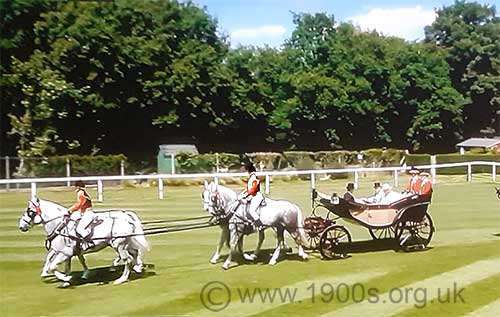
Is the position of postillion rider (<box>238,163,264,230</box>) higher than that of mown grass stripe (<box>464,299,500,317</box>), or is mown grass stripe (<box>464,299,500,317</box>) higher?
postillion rider (<box>238,163,264,230</box>)

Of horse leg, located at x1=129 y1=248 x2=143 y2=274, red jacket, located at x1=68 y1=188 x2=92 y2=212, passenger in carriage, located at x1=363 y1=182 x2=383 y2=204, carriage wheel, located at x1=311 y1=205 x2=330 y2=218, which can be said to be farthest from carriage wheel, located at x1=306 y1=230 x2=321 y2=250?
red jacket, located at x1=68 y1=188 x2=92 y2=212

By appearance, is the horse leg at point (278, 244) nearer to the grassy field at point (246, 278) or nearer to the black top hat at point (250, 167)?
the grassy field at point (246, 278)

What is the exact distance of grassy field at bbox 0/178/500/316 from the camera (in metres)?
7.55

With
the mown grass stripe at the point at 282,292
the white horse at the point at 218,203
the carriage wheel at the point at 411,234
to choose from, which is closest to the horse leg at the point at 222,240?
the white horse at the point at 218,203

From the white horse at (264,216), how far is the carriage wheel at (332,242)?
0.25m

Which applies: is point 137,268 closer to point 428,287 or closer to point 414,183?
point 428,287

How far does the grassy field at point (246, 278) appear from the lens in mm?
7547

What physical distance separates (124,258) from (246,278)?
1.45m

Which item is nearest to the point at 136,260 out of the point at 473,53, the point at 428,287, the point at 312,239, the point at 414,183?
the point at 312,239

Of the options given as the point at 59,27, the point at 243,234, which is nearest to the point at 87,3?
the point at 59,27

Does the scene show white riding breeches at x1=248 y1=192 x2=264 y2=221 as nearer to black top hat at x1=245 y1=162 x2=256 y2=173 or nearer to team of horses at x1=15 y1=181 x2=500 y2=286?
black top hat at x1=245 y1=162 x2=256 y2=173

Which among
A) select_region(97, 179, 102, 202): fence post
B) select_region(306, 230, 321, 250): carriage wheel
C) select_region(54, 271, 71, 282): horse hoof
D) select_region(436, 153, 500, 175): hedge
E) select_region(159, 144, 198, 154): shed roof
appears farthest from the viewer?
select_region(436, 153, 500, 175): hedge

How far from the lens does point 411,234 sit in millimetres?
10820

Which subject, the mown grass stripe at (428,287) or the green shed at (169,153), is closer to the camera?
the mown grass stripe at (428,287)
